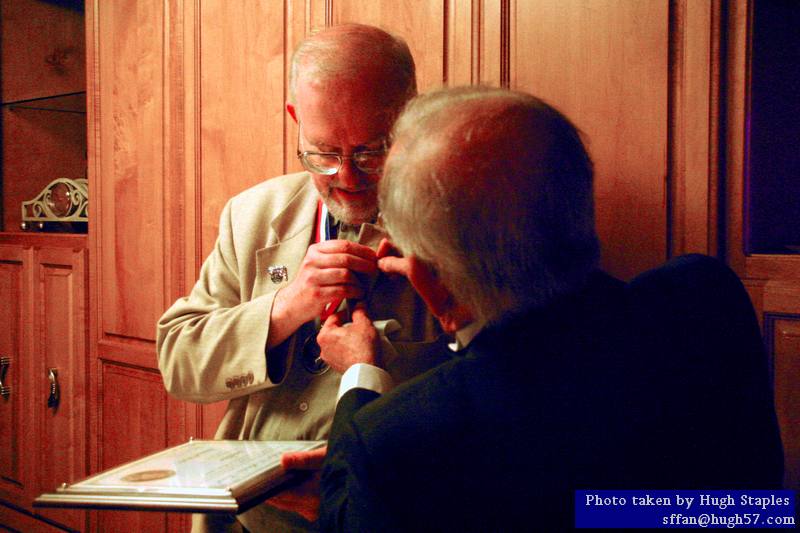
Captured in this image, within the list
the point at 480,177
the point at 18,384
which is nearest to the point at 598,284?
the point at 480,177

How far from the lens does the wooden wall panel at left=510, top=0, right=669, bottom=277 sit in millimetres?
1320

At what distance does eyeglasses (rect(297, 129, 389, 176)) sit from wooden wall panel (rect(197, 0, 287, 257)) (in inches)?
26.4

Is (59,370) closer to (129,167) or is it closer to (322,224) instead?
(129,167)

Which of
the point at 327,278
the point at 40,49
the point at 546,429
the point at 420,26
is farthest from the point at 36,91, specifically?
the point at 546,429

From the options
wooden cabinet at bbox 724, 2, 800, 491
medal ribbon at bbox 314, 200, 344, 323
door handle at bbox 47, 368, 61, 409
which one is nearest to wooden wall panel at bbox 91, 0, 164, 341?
door handle at bbox 47, 368, 61, 409

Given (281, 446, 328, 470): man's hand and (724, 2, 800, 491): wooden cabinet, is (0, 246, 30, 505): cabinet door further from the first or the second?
(724, 2, 800, 491): wooden cabinet

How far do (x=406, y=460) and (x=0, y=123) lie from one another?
2.98 m

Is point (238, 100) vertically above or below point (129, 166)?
above

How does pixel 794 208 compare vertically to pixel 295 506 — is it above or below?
above

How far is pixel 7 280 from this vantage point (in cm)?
282

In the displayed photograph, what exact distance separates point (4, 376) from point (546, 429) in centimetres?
286

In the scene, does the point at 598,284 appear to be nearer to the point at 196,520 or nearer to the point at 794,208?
the point at 794,208

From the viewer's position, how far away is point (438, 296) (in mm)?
879

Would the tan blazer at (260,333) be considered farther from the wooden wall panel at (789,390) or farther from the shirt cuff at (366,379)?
the wooden wall panel at (789,390)
